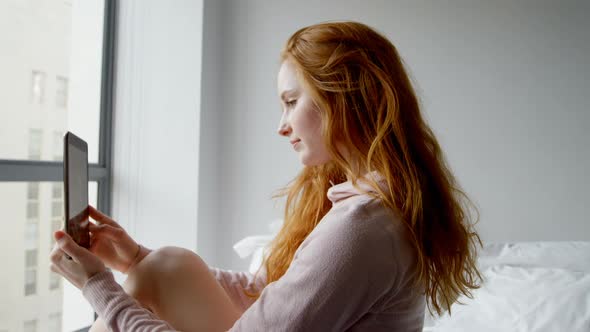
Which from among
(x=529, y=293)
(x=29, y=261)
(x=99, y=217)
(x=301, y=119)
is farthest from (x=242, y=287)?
(x=29, y=261)

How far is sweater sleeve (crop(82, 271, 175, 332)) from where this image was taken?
30.9 inches

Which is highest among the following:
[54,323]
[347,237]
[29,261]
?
[347,237]

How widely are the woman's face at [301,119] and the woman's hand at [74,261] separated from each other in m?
0.41

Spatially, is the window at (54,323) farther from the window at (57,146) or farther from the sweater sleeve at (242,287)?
the sweater sleeve at (242,287)

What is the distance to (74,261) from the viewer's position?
2.81 feet

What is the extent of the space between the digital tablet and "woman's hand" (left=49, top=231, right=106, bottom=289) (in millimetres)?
24

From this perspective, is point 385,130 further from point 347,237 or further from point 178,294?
point 178,294

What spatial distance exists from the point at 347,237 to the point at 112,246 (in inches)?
23.2

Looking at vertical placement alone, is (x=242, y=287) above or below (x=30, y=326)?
above

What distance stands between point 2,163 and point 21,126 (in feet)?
0.69

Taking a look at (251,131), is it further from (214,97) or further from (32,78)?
(32,78)

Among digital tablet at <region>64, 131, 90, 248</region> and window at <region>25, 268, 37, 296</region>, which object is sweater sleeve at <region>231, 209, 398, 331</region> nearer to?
digital tablet at <region>64, 131, 90, 248</region>

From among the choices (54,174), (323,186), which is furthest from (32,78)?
(323,186)

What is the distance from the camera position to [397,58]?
34.9 inches
